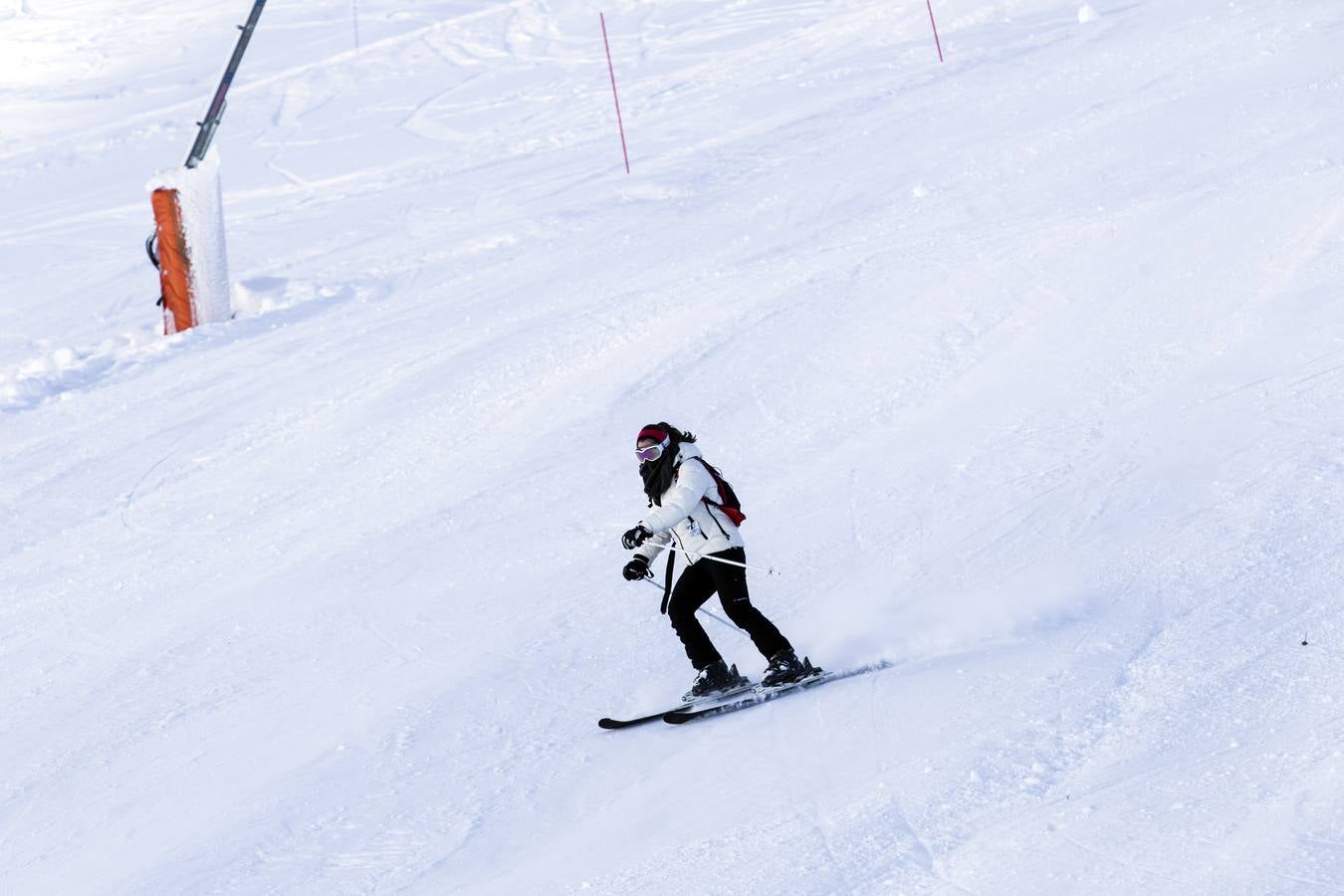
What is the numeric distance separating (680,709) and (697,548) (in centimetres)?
Answer: 75

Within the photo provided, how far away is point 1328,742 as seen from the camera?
569cm

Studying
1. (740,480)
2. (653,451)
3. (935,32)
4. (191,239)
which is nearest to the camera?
(653,451)

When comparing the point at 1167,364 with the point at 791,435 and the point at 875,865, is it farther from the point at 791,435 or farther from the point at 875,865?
the point at 875,865

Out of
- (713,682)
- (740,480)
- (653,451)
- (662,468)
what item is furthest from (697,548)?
(740,480)

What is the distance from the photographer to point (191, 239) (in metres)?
14.5

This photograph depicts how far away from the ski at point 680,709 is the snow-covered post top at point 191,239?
29.6 feet

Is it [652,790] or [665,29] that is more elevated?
[665,29]

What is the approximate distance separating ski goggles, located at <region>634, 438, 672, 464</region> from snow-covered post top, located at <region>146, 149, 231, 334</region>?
30.0ft

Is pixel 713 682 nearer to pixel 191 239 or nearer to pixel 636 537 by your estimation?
pixel 636 537

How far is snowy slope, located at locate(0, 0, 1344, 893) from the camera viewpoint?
6023 millimetres

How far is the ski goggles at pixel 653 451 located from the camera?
664cm

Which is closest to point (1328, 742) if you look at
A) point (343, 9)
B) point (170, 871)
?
point (170, 871)

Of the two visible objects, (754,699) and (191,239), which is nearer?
(754,699)

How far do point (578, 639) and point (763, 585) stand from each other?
1132 mm
